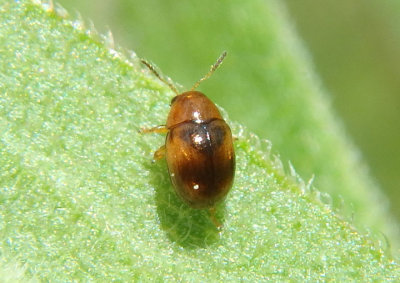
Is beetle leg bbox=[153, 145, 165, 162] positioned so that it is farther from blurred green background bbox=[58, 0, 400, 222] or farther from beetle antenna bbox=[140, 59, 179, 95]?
blurred green background bbox=[58, 0, 400, 222]

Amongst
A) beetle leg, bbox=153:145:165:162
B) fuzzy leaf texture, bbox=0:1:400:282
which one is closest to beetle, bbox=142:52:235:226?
beetle leg, bbox=153:145:165:162

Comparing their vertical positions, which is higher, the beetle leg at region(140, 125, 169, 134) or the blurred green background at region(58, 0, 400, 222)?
the blurred green background at region(58, 0, 400, 222)

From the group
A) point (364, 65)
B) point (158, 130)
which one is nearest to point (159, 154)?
point (158, 130)

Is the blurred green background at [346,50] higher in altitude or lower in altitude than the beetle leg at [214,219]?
higher

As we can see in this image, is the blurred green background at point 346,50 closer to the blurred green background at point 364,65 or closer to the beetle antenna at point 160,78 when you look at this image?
the blurred green background at point 364,65

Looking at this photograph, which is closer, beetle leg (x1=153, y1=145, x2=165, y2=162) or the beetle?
the beetle

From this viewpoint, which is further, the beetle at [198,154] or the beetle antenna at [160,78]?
the beetle antenna at [160,78]

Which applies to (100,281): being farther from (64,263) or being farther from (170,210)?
(170,210)

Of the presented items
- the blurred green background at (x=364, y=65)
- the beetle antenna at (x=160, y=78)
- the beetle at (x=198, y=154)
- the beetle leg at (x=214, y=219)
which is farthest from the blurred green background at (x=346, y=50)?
the beetle leg at (x=214, y=219)
